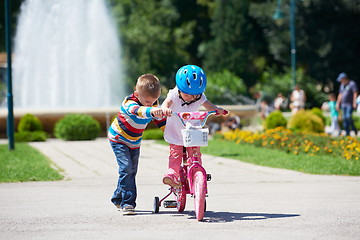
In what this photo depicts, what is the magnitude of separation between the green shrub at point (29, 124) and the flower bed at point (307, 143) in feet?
23.5

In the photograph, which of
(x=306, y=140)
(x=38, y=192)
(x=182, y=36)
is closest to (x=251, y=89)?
(x=182, y=36)

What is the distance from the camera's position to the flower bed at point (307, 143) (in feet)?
48.6

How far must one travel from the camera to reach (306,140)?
16.3m

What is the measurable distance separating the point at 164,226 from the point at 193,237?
696 mm

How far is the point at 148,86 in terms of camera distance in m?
7.48

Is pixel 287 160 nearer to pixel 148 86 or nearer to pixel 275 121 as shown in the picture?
pixel 148 86

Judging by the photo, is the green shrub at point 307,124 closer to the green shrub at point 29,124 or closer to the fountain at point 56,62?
the green shrub at point 29,124

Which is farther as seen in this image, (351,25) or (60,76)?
(351,25)

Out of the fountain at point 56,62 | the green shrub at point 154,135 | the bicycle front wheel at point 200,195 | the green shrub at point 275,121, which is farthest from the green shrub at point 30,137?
the bicycle front wheel at point 200,195

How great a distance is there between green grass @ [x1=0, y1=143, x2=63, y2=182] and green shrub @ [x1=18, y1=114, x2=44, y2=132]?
19.6 ft

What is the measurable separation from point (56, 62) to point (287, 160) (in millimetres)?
20249

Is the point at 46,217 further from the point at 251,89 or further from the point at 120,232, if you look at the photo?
the point at 251,89

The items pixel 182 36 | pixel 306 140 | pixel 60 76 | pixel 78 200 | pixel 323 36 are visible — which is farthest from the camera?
pixel 182 36

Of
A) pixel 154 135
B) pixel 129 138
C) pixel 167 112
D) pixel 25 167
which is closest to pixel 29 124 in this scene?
pixel 154 135
